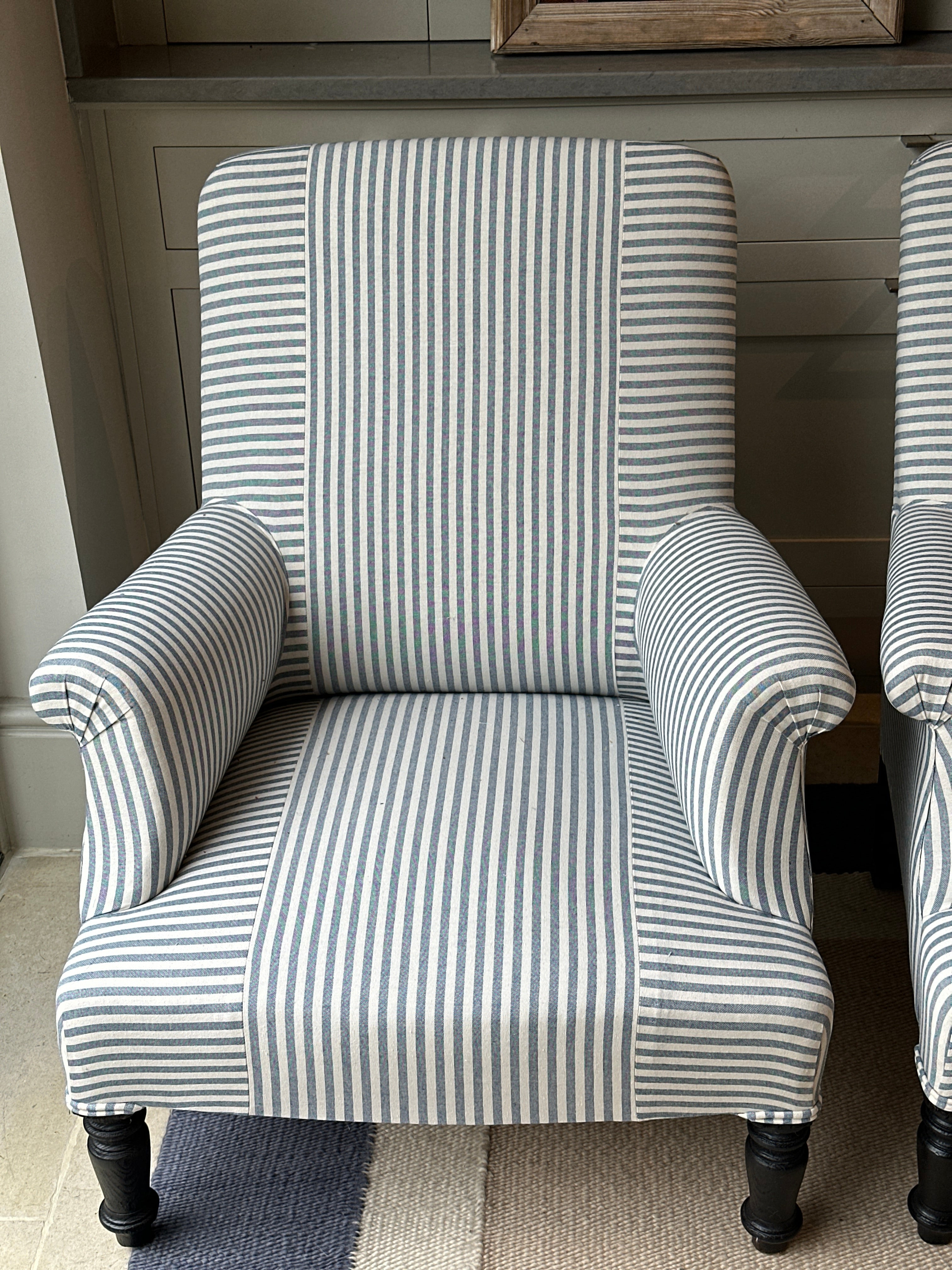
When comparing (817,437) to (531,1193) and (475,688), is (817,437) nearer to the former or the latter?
(475,688)

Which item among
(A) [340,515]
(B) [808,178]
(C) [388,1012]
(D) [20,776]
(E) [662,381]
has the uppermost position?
(B) [808,178]

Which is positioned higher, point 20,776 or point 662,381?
point 662,381

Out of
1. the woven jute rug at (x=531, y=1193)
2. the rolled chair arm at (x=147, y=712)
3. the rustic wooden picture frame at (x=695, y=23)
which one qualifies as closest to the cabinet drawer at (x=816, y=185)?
the rustic wooden picture frame at (x=695, y=23)

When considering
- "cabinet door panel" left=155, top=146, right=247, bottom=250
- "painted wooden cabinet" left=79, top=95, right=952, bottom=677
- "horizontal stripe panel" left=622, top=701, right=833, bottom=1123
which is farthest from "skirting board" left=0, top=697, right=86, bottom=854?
"horizontal stripe panel" left=622, top=701, right=833, bottom=1123

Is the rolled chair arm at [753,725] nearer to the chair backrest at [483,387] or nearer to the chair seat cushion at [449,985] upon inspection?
the chair seat cushion at [449,985]

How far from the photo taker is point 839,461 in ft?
5.97

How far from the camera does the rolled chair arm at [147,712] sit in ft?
3.34

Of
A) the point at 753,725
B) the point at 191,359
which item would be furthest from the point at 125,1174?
the point at 191,359

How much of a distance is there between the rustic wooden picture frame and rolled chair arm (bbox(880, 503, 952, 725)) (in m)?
0.79

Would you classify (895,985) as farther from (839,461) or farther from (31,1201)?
(31,1201)

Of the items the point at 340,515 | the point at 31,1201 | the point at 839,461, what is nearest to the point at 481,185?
the point at 340,515

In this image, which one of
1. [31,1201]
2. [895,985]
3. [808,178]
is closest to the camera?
[31,1201]

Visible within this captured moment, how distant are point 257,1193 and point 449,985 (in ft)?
1.34

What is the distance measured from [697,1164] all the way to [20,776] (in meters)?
1.04
